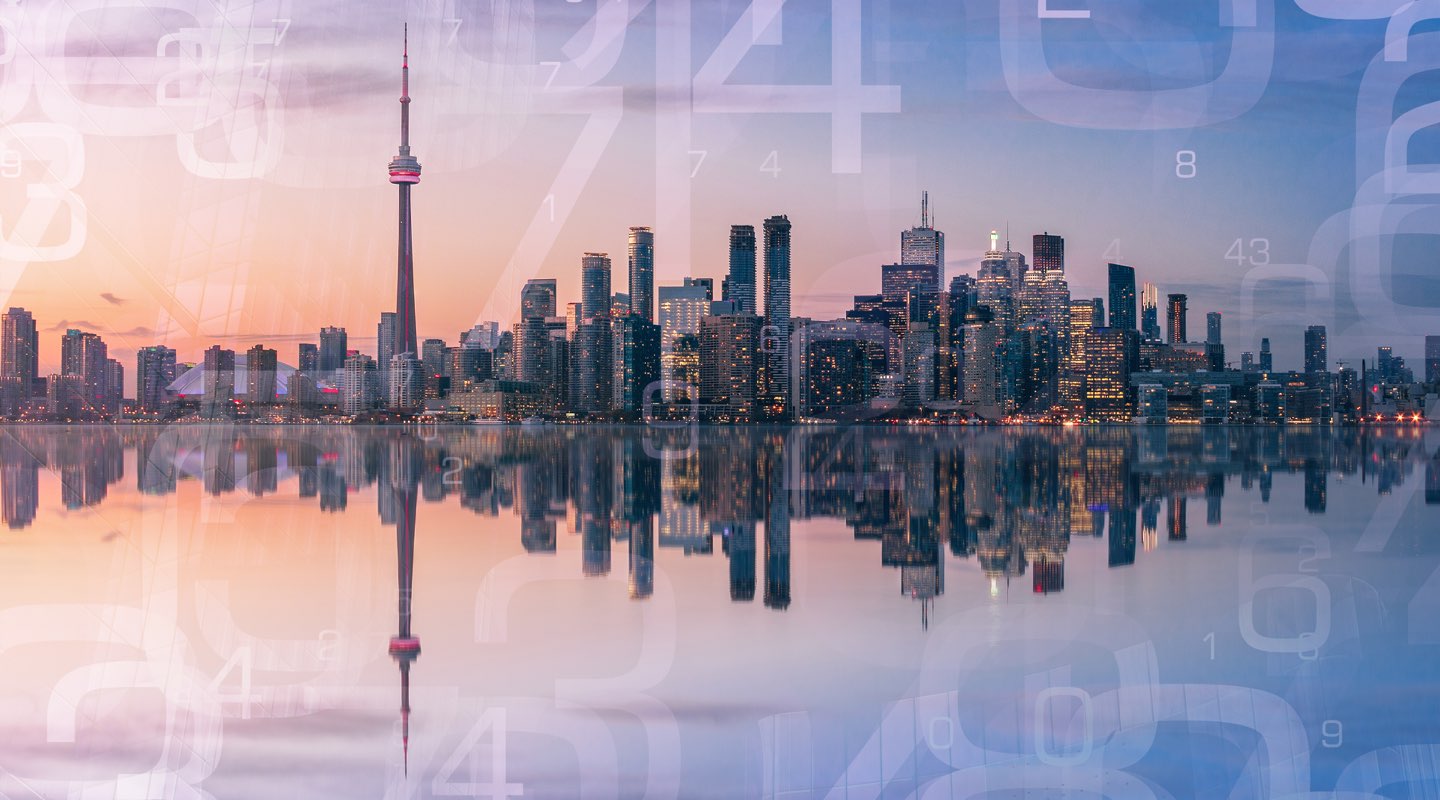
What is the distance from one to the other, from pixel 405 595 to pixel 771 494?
66.8 feet

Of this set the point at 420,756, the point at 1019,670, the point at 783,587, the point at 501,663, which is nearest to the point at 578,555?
the point at 783,587

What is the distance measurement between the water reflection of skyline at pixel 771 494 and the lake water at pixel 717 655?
267mm

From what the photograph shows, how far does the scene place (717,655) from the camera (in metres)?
13.5

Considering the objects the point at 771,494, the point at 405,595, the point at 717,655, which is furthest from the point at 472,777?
the point at 771,494

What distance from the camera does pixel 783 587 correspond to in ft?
60.1

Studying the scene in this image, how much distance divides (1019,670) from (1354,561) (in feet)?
39.1

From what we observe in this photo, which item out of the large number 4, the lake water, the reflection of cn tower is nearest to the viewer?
the large number 4

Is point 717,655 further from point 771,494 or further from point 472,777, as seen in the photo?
point 771,494

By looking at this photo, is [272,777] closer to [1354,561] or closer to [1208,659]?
[1208,659]

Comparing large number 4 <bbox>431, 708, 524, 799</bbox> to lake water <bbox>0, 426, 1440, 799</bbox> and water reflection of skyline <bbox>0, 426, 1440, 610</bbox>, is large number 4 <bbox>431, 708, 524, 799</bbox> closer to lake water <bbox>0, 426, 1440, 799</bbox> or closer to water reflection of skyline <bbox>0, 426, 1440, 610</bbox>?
lake water <bbox>0, 426, 1440, 799</bbox>

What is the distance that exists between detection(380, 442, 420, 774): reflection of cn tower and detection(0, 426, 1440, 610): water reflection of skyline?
314 millimetres

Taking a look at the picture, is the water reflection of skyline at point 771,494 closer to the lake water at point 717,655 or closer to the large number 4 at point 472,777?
the lake water at point 717,655

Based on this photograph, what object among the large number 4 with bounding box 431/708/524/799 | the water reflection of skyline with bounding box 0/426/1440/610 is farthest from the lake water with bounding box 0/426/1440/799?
the water reflection of skyline with bounding box 0/426/1440/610

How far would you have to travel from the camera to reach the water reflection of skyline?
22391 mm
